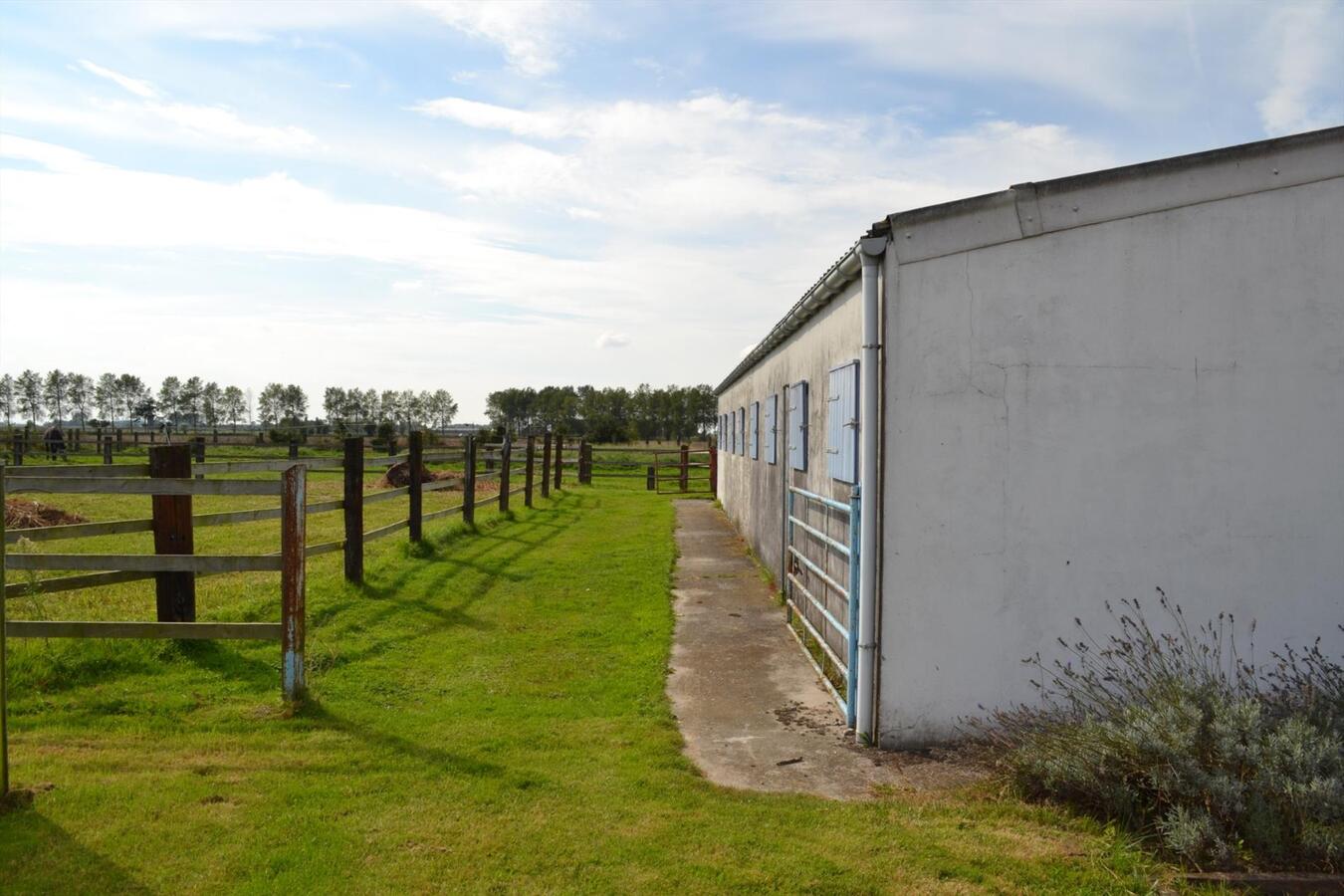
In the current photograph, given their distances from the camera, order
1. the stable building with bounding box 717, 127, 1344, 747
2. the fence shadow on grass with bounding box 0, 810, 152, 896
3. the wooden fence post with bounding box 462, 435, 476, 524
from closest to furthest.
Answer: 1. the fence shadow on grass with bounding box 0, 810, 152, 896
2. the stable building with bounding box 717, 127, 1344, 747
3. the wooden fence post with bounding box 462, 435, 476, 524

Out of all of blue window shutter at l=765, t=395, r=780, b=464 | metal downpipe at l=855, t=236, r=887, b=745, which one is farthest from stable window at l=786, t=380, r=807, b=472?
metal downpipe at l=855, t=236, r=887, b=745

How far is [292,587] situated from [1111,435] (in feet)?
16.4

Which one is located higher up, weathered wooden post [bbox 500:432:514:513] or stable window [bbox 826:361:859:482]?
stable window [bbox 826:361:859:482]

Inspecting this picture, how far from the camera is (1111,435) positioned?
5.43 meters

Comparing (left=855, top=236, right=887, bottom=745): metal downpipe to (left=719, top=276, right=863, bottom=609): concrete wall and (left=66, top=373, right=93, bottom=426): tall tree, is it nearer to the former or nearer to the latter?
(left=719, top=276, right=863, bottom=609): concrete wall

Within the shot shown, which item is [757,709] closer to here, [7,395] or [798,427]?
[798,427]

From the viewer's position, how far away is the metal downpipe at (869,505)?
5.49m

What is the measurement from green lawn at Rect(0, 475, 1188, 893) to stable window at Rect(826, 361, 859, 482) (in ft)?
6.67

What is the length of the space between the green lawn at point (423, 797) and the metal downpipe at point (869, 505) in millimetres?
944

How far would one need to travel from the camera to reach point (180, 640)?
659 centimetres

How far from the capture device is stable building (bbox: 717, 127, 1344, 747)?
17.7 feet

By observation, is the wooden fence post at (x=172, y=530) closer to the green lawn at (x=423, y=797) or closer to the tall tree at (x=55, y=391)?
the green lawn at (x=423, y=797)

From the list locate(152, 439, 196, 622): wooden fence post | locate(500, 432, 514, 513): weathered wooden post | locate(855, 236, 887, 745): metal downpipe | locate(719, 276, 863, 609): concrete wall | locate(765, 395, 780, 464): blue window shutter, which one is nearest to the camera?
locate(855, 236, 887, 745): metal downpipe

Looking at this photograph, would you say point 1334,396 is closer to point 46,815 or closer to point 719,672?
point 719,672
